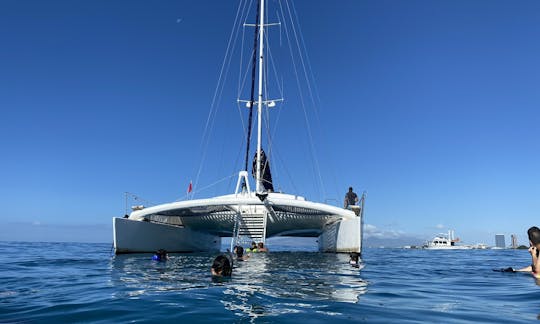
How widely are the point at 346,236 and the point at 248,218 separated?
5884 millimetres

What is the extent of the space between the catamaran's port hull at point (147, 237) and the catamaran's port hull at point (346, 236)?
8.86 meters

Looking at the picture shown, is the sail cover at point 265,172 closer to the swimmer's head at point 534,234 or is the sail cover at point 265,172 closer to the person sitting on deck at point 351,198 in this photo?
the person sitting on deck at point 351,198

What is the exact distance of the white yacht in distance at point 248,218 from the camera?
60.8ft

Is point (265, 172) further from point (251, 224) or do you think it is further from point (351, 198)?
point (351, 198)

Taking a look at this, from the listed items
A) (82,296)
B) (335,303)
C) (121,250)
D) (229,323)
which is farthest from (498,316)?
(121,250)

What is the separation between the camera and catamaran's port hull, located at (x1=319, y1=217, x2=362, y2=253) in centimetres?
1875

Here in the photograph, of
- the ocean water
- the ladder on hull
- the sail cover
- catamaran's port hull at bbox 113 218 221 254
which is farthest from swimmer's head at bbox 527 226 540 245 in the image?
the sail cover

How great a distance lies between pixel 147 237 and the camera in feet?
66.5

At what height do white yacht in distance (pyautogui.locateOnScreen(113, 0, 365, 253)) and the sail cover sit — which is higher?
the sail cover

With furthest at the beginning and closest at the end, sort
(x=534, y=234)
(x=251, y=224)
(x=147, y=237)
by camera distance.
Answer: (x=251, y=224)
(x=147, y=237)
(x=534, y=234)

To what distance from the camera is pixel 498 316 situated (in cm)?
518

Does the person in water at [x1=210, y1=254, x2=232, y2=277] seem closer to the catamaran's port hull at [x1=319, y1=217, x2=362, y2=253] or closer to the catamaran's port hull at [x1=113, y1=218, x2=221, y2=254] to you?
the catamaran's port hull at [x1=319, y1=217, x2=362, y2=253]

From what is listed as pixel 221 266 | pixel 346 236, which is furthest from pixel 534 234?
pixel 346 236

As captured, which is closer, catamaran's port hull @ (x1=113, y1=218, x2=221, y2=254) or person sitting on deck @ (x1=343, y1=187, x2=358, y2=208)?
catamaran's port hull @ (x1=113, y1=218, x2=221, y2=254)
